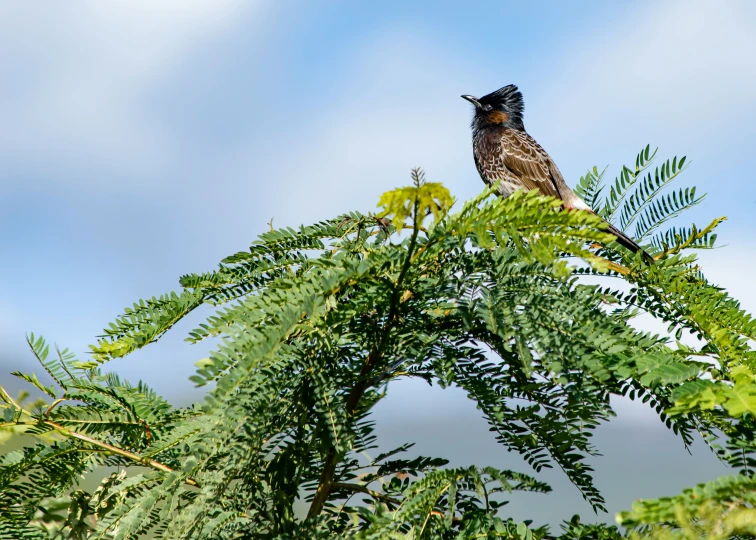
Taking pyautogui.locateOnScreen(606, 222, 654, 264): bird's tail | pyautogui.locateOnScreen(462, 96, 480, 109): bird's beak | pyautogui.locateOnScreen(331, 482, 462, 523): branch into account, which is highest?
pyautogui.locateOnScreen(462, 96, 480, 109): bird's beak

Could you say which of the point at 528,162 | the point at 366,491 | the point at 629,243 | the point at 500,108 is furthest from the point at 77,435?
the point at 500,108

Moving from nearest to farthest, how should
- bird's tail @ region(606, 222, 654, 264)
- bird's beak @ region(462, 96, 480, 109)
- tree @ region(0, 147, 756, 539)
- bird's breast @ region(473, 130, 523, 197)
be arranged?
tree @ region(0, 147, 756, 539) < bird's tail @ region(606, 222, 654, 264) < bird's breast @ region(473, 130, 523, 197) < bird's beak @ region(462, 96, 480, 109)

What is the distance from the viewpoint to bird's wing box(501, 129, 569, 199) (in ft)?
24.1

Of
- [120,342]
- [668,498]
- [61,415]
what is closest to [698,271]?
[668,498]

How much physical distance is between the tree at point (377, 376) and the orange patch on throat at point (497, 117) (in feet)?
22.0

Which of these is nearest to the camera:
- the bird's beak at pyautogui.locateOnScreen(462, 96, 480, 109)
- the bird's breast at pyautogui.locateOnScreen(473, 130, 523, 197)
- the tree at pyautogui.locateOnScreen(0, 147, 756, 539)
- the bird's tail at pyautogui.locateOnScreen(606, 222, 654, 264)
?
the tree at pyautogui.locateOnScreen(0, 147, 756, 539)

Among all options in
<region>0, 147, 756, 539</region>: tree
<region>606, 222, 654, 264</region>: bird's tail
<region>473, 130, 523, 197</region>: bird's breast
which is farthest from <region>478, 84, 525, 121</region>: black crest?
<region>0, 147, 756, 539</region>: tree

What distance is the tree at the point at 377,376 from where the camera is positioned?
1435mm

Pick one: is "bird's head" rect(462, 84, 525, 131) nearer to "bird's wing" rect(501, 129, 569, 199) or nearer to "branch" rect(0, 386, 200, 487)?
"bird's wing" rect(501, 129, 569, 199)

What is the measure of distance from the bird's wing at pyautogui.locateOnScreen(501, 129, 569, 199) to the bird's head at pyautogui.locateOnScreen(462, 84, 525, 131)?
22.2 inches

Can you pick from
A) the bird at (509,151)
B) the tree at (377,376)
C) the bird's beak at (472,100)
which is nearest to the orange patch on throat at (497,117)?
the bird at (509,151)

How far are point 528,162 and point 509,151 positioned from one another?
0.85 feet

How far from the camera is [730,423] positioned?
1.53 meters

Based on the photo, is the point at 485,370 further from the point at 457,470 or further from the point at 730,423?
the point at 730,423
